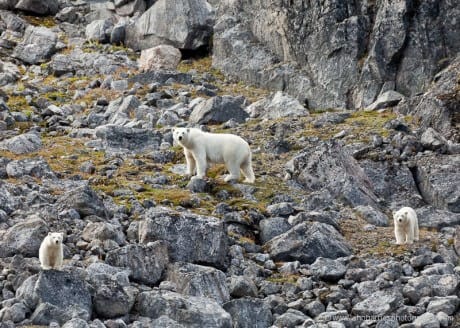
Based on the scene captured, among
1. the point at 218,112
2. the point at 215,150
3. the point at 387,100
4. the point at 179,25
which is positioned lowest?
the point at 218,112

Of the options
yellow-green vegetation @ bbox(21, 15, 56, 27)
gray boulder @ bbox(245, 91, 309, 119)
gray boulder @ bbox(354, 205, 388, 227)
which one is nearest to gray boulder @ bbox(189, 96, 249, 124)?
gray boulder @ bbox(245, 91, 309, 119)

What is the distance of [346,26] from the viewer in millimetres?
38656

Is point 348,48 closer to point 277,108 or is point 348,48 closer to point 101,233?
point 277,108

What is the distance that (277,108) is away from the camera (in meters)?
36.6

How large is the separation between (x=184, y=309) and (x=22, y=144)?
15.4 metres

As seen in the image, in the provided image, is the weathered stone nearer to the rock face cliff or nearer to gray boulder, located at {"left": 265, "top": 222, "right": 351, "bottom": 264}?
the rock face cliff

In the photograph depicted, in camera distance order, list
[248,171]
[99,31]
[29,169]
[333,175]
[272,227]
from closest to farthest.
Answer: [272,227] → [29,169] → [333,175] → [248,171] → [99,31]

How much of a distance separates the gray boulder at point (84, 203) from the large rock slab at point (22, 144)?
8.53 meters

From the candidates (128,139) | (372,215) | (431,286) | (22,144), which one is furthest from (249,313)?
(128,139)

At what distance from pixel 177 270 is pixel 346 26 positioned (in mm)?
22277

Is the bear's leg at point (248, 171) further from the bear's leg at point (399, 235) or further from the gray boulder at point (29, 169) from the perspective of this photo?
the bear's leg at point (399, 235)

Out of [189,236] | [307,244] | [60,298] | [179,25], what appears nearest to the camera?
[60,298]

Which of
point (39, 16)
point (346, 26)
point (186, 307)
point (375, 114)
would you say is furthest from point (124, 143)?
point (39, 16)

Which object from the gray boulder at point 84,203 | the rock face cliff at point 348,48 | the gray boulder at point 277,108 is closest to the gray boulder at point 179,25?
the rock face cliff at point 348,48
